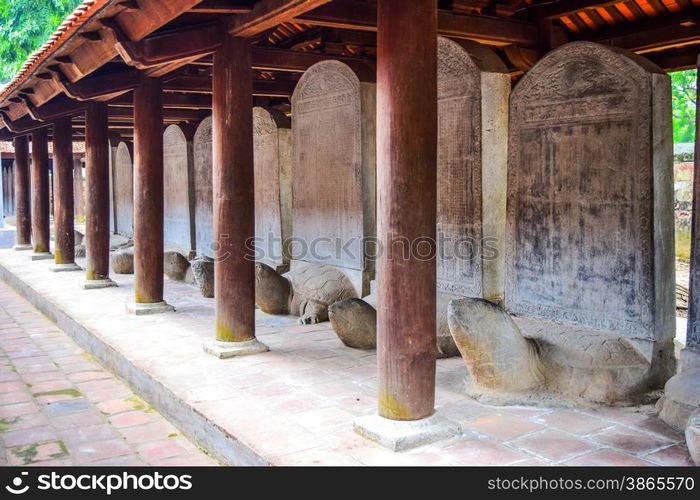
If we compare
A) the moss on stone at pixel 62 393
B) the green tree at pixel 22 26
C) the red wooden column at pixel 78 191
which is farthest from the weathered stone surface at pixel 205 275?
the green tree at pixel 22 26

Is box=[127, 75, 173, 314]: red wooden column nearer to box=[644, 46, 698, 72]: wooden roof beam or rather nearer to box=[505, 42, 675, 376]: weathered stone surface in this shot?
box=[505, 42, 675, 376]: weathered stone surface

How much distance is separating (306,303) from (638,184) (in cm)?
408

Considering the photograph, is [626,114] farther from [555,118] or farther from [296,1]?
[296,1]

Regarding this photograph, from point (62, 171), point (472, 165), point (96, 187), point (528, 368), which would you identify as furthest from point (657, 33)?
point (62, 171)

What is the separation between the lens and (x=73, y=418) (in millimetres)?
5820

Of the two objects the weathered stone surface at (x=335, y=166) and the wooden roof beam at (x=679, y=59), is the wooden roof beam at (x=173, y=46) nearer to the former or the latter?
the weathered stone surface at (x=335, y=166)

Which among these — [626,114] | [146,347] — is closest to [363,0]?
[626,114]

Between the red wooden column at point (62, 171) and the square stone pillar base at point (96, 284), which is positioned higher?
the red wooden column at point (62, 171)

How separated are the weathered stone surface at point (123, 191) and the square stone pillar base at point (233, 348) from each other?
1152 centimetres

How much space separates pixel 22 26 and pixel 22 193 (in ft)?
49.9

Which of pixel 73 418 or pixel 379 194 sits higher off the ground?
pixel 379 194

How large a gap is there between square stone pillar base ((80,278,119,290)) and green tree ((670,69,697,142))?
17.8m

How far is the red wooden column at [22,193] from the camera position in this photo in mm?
16891

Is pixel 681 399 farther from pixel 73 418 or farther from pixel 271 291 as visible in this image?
pixel 271 291
